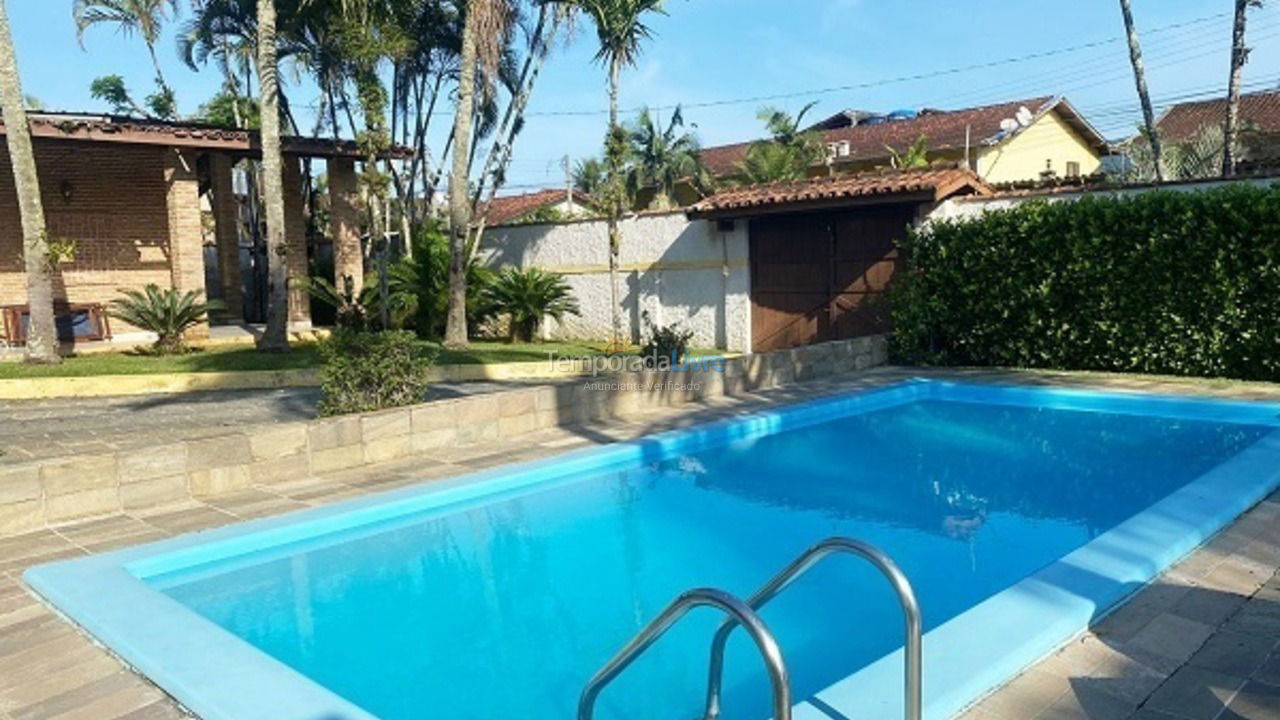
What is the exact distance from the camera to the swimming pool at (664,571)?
3.98 metres

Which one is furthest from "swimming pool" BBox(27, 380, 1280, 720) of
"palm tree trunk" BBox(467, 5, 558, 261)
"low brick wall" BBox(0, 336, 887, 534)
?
"palm tree trunk" BBox(467, 5, 558, 261)

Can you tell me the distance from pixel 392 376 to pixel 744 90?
96.0 feet

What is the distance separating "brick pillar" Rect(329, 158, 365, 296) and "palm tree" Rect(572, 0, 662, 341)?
550 centimetres

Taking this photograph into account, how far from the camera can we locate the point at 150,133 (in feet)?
49.4

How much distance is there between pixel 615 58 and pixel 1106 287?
1177 centimetres

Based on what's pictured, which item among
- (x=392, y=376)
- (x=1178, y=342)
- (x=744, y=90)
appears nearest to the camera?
(x=392, y=376)

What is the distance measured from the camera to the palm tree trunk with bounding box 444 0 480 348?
15648 millimetres

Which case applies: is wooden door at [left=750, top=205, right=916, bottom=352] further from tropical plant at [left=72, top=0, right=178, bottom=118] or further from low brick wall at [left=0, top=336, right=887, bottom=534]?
tropical plant at [left=72, top=0, right=178, bottom=118]

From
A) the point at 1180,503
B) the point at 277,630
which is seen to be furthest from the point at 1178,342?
the point at 277,630

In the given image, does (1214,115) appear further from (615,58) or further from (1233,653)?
(1233,653)

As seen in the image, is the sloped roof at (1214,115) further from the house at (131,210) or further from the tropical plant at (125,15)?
the tropical plant at (125,15)

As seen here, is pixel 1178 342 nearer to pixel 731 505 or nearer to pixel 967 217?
pixel 967 217

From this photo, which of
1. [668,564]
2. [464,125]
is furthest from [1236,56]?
[668,564]

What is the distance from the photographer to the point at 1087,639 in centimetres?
381
